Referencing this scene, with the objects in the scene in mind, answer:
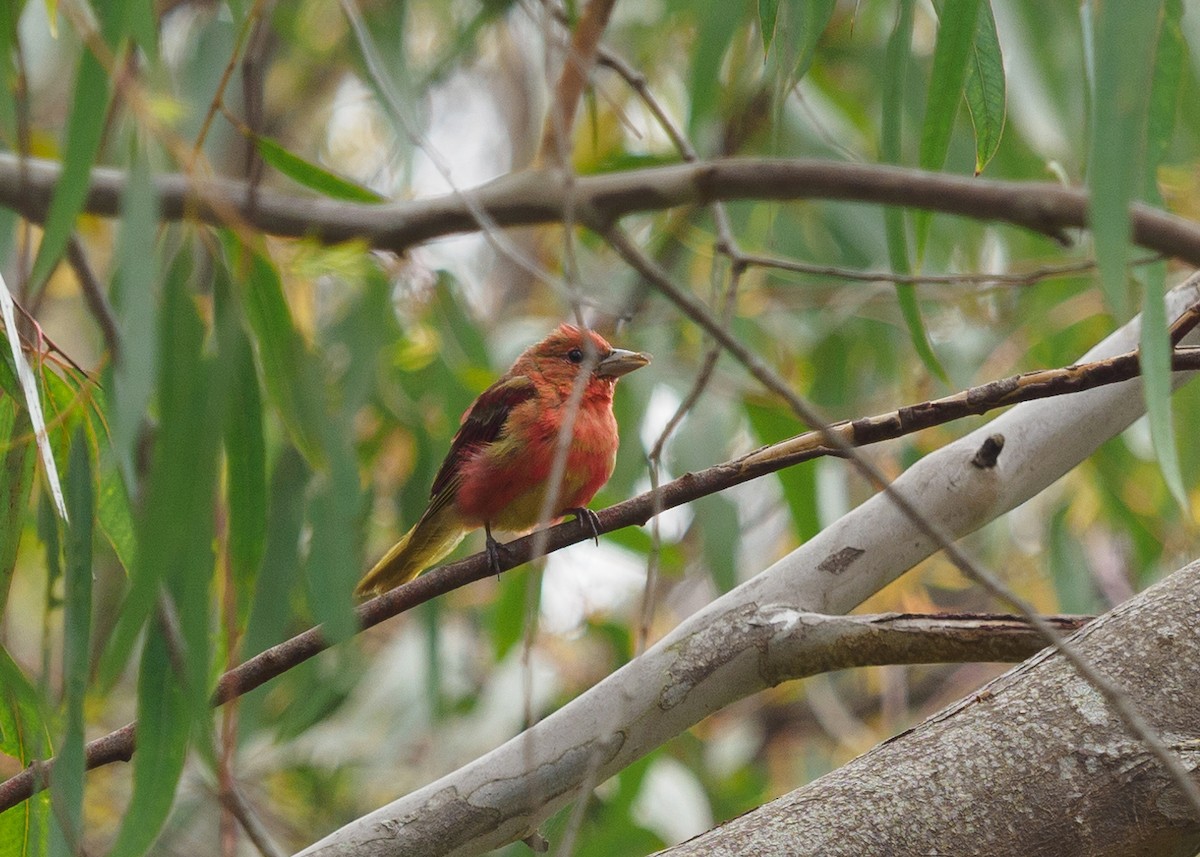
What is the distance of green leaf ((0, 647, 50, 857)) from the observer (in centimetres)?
232

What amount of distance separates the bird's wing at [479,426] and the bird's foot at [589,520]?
0.49 meters

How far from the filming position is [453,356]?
12.8 ft

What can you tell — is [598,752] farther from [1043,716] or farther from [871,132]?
[871,132]

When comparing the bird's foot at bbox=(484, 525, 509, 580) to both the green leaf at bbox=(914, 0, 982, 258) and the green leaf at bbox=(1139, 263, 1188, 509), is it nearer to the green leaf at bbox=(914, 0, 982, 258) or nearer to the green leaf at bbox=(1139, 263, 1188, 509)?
the green leaf at bbox=(914, 0, 982, 258)

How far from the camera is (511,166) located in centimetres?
866

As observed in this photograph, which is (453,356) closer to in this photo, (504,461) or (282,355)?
(504,461)

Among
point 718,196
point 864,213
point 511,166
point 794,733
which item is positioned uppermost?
point 718,196

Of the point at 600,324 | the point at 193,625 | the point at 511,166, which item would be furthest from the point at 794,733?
the point at 193,625

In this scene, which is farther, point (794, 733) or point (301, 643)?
point (794, 733)

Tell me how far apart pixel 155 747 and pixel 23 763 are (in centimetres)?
61

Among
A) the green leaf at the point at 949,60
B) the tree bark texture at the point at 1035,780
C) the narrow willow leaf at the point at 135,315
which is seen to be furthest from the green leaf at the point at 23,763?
the green leaf at the point at 949,60

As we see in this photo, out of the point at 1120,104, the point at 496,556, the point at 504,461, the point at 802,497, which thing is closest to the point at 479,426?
the point at 504,461

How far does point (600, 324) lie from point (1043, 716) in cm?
361

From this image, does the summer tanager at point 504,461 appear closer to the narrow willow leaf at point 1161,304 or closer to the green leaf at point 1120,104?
the narrow willow leaf at point 1161,304
